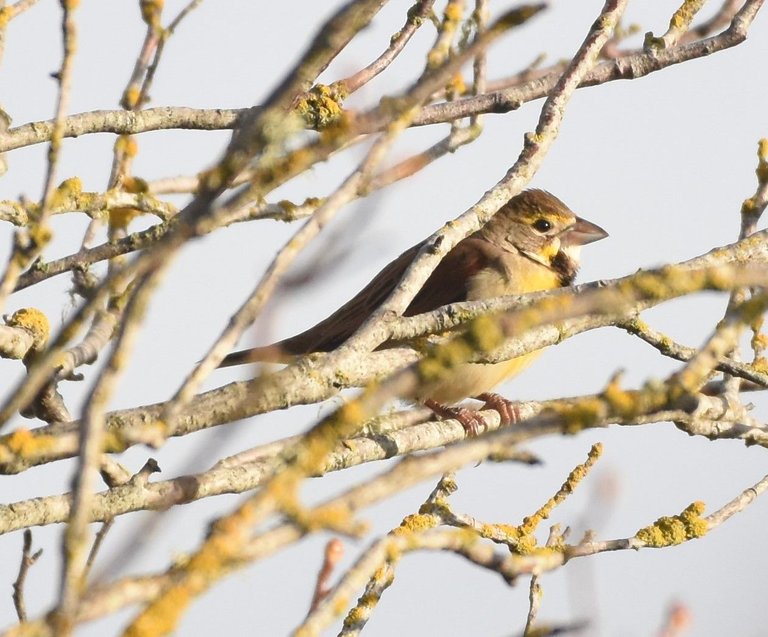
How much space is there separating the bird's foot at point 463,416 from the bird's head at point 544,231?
4.81ft

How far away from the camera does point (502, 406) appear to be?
5816 millimetres

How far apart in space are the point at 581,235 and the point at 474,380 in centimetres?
179

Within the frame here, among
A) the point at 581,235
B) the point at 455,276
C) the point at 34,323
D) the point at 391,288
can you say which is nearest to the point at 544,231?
the point at 581,235

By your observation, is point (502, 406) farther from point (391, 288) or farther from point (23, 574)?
point (23, 574)

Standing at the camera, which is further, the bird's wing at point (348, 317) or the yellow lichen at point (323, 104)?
the bird's wing at point (348, 317)

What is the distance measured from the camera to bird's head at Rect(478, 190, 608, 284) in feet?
23.2

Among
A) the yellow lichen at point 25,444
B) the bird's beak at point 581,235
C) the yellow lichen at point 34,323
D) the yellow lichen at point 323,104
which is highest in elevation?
→ the bird's beak at point 581,235

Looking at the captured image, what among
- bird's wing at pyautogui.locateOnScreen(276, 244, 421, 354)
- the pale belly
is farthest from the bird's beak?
the pale belly

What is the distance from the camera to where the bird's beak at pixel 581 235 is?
7.22m

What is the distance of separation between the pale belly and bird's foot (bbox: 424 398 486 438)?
2.0 inches

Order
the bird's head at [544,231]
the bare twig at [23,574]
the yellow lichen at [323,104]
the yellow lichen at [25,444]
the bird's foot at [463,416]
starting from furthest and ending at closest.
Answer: the bird's head at [544,231] < the bird's foot at [463,416] < the yellow lichen at [323,104] < the bare twig at [23,574] < the yellow lichen at [25,444]

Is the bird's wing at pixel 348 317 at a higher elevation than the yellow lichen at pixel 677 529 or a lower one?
higher

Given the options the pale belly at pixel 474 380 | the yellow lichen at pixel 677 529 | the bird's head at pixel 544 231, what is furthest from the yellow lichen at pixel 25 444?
the bird's head at pixel 544 231

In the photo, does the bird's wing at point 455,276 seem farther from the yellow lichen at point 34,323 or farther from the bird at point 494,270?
the yellow lichen at point 34,323
